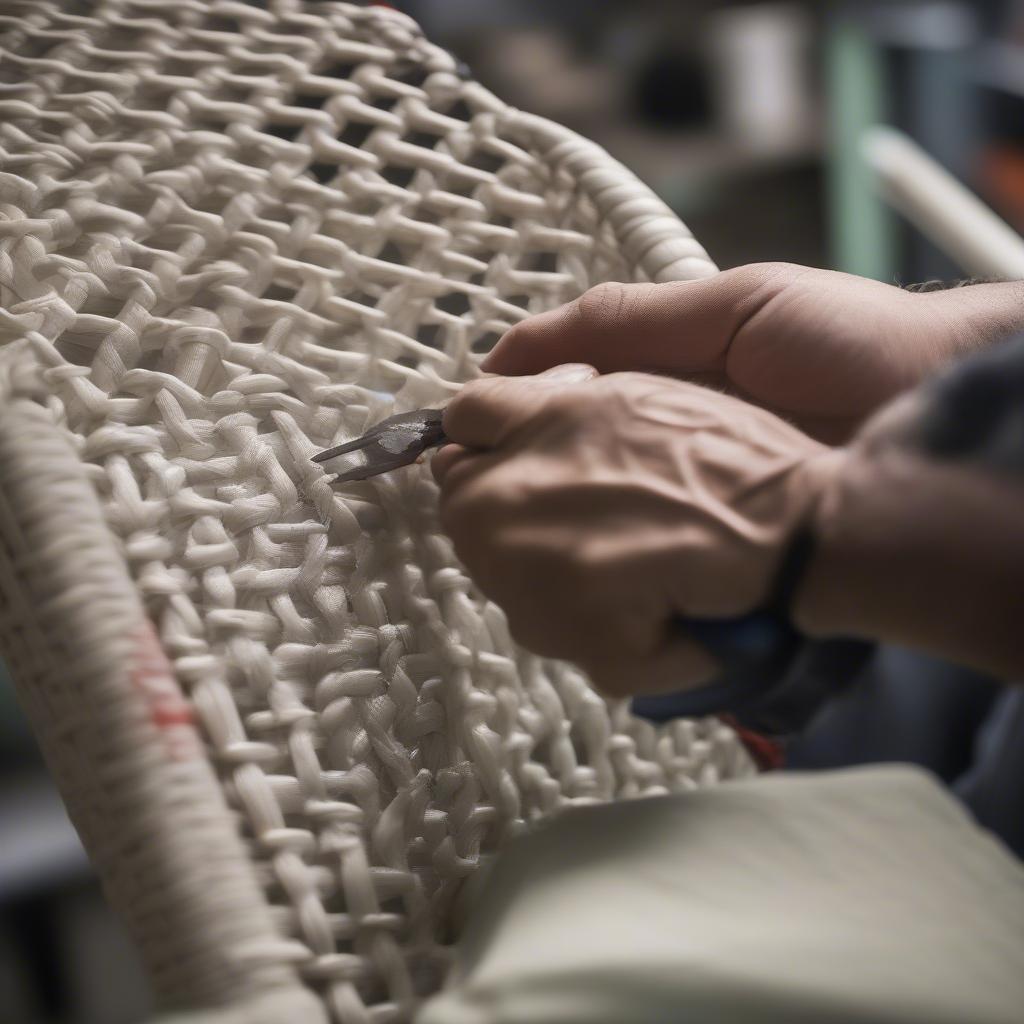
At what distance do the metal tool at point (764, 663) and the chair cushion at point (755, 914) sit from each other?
0.10ft

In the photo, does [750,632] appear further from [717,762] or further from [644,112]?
[644,112]

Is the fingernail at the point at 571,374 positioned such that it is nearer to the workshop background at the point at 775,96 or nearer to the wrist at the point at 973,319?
the wrist at the point at 973,319

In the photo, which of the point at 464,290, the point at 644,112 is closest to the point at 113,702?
the point at 464,290

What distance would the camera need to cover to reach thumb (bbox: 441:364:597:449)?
15.0 inches

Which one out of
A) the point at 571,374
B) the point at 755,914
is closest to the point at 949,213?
the point at 571,374

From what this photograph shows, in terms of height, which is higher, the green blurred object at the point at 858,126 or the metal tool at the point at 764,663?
the metal tool at the point at 764,663

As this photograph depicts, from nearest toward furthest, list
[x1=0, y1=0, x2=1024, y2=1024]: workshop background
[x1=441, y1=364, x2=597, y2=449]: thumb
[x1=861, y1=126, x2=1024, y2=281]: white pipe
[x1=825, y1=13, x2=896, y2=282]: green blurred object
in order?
[x1=441, y1=364, x2=597, y2=449]: thumb → [x1=861, y1=126, x2=1024, y2=281]: white pipe → [x1=0, y1=0, x2=1024, y2=1024]: workshop background → [x1=825, y1=13, x2=896, y2=282]: green blurred object

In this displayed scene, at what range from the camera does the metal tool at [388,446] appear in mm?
405

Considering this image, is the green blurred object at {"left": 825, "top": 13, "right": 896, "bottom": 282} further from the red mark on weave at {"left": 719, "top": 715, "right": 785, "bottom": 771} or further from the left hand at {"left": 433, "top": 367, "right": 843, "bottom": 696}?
the left hand at {"left": 433, "top": 367, "right": 843, "bottom": 696}

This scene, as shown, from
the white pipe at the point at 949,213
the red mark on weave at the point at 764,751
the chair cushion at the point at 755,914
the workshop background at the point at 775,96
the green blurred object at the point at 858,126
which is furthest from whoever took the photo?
the green blurred object at the point at 858,126

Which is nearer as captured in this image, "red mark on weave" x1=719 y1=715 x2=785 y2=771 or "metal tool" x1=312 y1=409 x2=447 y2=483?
"metal tool" x1=312 y1=409 x2=447 y2=483

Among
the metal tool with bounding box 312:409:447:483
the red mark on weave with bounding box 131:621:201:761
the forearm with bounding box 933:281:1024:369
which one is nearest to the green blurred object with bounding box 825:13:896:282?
the forearm with bounding box 933:281:1024:369

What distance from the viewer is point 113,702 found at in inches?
11.9

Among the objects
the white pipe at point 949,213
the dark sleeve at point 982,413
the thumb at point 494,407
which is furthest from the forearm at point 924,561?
the white pipe at point 949,213
